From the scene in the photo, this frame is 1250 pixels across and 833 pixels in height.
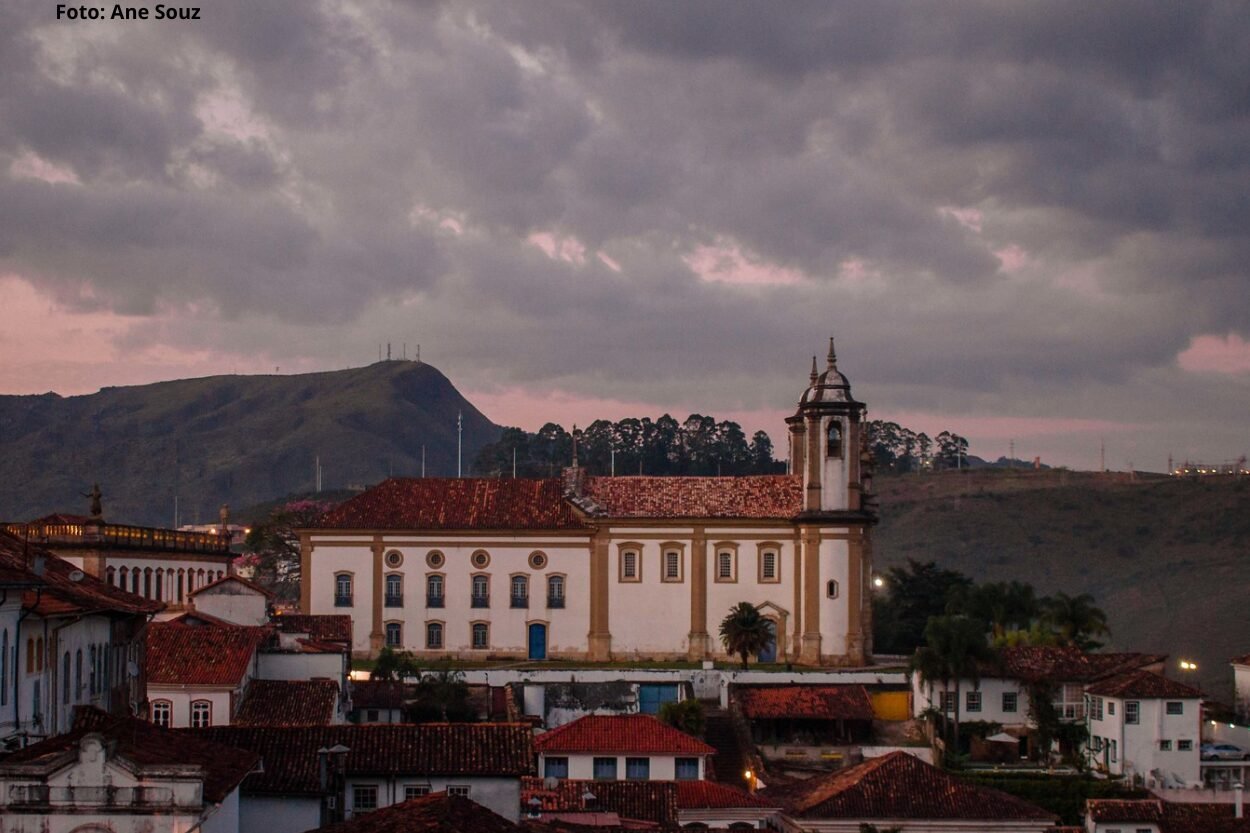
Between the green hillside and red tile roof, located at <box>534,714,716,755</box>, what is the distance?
2018 inches

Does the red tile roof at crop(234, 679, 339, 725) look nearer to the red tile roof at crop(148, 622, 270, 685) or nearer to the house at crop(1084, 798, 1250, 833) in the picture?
the red tile roof at crop(148, 622, 270, 685)

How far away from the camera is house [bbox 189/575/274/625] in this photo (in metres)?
56.0

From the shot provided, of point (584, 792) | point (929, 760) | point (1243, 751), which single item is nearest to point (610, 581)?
point (929, 760)

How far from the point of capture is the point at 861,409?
7012 centimetres

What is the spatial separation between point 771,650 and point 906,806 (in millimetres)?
27139

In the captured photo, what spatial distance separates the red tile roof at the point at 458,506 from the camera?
7019 cm

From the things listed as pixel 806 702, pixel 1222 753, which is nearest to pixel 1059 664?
pixel 1222 753

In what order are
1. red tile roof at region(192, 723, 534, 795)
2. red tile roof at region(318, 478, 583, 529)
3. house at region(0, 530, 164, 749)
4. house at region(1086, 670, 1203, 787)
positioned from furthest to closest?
red tile roof at region(318, 478, 583, 529)
house at region(1086, 670, 1203, 787)
red tile roof at region(192, 723, 534, 795)
house at region(0, 530, 164, 749)

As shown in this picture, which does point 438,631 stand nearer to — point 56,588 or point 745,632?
point 745,632

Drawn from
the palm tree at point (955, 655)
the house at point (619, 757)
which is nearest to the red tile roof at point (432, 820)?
the house at point (619, 757)

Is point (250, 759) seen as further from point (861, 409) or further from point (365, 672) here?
point (861, 409)

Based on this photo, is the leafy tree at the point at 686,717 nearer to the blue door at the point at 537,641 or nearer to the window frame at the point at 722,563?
the window frame at the point at 722,563

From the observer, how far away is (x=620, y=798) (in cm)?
4038

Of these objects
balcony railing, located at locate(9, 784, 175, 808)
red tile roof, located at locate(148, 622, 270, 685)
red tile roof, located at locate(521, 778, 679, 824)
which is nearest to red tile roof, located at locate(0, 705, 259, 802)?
balcony railing, located at locate(9, 784, 175, 808)
